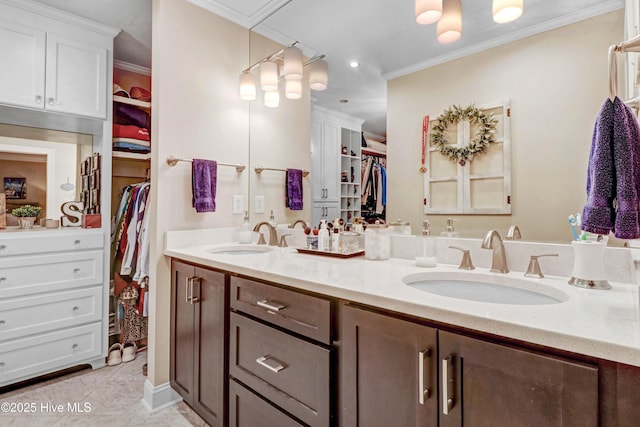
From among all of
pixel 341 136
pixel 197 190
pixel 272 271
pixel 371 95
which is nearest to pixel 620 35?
pixel 371 95

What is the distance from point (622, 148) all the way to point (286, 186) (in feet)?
5.76

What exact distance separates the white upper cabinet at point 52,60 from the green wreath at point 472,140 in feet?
7.57

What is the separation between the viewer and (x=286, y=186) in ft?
7.36

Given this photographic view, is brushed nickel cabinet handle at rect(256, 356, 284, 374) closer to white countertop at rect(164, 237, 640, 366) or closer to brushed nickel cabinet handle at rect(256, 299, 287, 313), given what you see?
brushed nickel cabinet handle at rect(256, 299, 287, 313)

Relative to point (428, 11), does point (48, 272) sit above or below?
below

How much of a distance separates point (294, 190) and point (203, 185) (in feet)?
1.89

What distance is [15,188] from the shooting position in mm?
2404

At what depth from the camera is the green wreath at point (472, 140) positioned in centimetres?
130

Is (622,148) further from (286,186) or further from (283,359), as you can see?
(286,186)

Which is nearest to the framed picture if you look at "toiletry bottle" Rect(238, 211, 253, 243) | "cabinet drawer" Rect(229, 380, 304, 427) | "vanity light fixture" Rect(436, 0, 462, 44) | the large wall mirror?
"toiletry bottle" Rect(238, 211, 253, 243)

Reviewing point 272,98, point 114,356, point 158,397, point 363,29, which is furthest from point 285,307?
point 114,356

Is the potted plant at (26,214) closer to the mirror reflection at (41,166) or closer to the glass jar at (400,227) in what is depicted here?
the mirror reflection at (41,166)

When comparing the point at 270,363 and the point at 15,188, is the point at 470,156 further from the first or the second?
the point at 15,188

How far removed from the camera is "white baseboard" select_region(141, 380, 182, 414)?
1.87m
